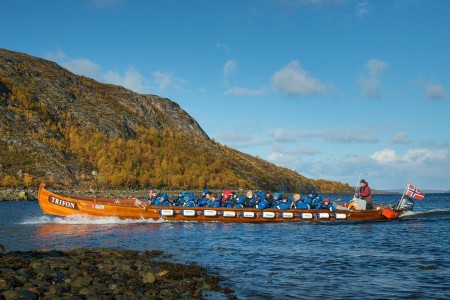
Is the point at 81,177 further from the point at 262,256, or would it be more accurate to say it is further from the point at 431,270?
the point at 431,270

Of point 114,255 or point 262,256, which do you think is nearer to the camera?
point 114,255

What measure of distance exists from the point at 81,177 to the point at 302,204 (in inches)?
2230

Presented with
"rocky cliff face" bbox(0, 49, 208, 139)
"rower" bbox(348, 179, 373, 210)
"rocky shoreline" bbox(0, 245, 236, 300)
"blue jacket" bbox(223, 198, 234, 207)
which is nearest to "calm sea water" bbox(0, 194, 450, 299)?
"rocky shoreline" bbox(0, 245, 236, 300)

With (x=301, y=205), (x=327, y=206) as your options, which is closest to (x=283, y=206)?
(x=301, y=205)

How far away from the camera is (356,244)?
2338 cm

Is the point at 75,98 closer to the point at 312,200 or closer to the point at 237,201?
the point at 237,201

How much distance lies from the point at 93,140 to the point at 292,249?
82.8 metres

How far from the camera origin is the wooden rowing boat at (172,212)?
1221 inches

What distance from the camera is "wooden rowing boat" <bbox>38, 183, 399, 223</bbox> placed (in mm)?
31016

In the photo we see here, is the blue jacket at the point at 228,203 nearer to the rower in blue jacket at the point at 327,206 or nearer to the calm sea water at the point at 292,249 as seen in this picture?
the calm sea water at the point at 292,249

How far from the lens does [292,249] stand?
21.4 m

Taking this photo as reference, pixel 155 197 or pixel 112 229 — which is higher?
pixel 155 197

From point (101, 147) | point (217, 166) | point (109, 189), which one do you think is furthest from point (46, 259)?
point (217, 166)

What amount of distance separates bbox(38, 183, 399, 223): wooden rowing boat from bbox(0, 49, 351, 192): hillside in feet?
136
